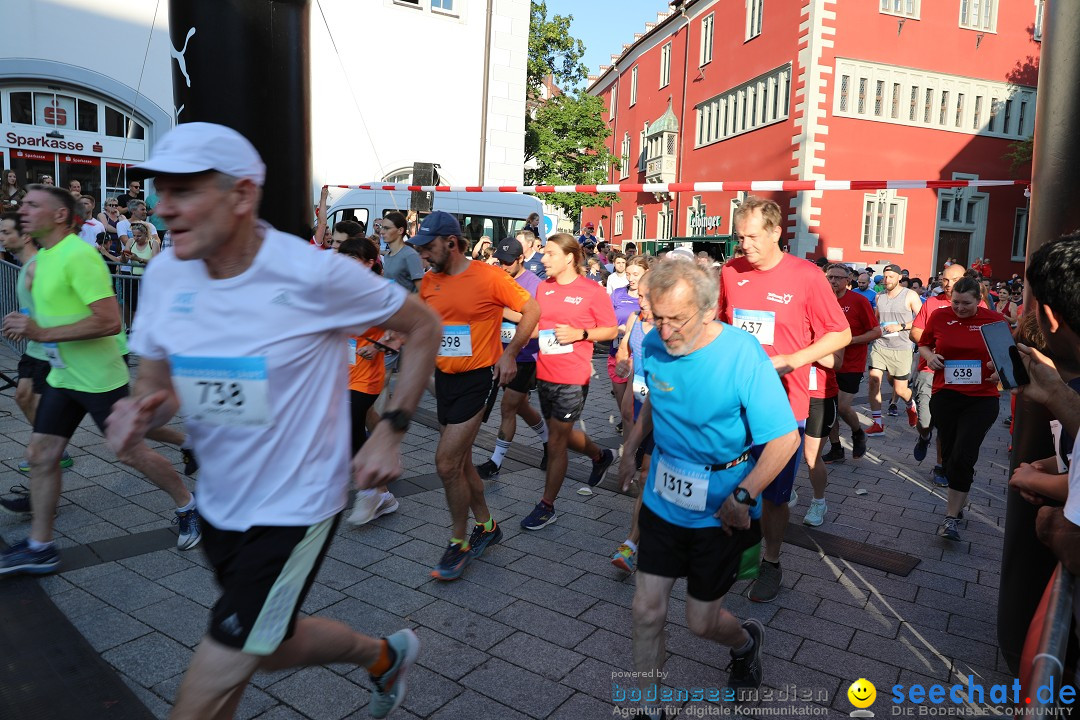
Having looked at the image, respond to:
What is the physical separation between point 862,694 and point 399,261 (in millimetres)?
5789

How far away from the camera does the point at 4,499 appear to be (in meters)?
5.00

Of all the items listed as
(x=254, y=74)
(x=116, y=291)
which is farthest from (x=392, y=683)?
(x=116, y=291)

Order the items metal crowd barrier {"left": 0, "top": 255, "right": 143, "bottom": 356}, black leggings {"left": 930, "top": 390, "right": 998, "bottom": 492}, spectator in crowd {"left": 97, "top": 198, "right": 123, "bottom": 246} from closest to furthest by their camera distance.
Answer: black leggings {"left": 930, "top": 390, "right": 998, "bottom": 492} < metal crowd barrier {"left": 0, "top": 255, "right": 143, "bottom": 356} < spectator in crowd {"left": 97, "top": 198, "right": 123, "bottom": 246}

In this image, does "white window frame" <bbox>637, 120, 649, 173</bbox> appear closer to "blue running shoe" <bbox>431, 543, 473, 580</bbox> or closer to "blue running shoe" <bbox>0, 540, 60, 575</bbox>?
"blue running shoe" <bbox>431, 543, 473, 580</bbox>

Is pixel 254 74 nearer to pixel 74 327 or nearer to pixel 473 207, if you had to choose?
pixel 74 327

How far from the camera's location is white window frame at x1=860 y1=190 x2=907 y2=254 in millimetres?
28297

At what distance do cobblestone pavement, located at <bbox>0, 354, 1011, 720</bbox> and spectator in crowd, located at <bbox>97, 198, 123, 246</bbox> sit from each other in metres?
8.91

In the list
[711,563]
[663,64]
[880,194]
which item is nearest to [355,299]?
[711,563]

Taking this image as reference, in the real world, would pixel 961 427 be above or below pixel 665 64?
below

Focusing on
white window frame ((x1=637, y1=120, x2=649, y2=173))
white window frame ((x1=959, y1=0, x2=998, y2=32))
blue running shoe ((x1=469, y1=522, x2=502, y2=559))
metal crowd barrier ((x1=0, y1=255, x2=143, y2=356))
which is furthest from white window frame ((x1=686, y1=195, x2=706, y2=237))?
blue running shoe ((x1=469, y1=522, x2=502, y2=559))

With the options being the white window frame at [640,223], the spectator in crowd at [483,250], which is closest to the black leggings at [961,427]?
the spectator in crowd at [483,250]

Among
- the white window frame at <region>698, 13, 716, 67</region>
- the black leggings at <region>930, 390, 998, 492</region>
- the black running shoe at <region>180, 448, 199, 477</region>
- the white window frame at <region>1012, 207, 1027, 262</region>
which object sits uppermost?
the white window frame at <region>698, 13, 716, 67</region>

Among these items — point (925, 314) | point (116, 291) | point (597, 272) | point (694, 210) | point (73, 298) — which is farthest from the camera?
point (694, 210)

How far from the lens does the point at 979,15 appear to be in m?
29.0
